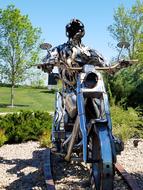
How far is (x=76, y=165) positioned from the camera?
23.8 feet

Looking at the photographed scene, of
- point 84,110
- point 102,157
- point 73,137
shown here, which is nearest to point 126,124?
point 73,137

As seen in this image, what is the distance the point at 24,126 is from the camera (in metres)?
10.9

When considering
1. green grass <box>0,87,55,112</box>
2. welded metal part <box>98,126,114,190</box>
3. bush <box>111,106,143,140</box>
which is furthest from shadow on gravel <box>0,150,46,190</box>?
green grass <box>0,87,55,112</box>

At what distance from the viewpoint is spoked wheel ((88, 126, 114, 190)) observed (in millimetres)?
4406

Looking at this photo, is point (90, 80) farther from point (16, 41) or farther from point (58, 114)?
point (16, 41)

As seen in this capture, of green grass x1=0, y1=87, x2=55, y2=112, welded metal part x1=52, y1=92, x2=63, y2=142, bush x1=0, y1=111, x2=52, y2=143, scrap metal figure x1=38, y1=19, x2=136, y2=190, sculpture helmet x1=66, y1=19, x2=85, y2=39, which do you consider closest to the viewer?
scrap metal figure x1=38, y1=19, x2=136, y2=190

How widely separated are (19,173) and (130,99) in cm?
747

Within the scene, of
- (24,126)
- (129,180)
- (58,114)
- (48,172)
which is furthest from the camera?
(24,126)

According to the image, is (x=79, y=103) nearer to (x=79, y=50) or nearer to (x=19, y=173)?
(x=79, y=50)

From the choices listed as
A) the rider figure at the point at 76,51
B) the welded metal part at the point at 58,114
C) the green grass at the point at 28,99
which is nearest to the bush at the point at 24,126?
the welded metal part at the point at 58,114

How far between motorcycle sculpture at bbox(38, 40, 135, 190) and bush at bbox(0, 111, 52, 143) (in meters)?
4.29

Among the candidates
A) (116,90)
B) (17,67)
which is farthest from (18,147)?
(17,67)

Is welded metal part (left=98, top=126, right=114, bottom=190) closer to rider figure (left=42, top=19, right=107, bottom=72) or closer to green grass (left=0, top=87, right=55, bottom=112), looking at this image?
rider figure (left=42, top=19, right=107, bottom=72)

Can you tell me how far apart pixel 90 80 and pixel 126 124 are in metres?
5.49
